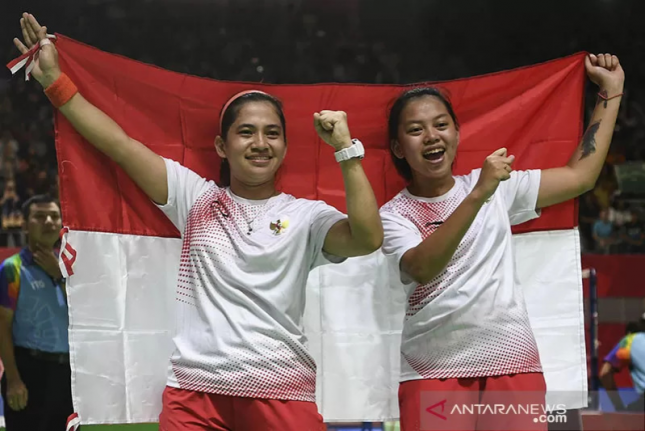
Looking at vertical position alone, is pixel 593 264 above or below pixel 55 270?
above

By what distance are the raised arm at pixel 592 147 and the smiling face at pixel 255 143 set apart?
2.44 ft

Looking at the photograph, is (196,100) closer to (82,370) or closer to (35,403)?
(82,370)

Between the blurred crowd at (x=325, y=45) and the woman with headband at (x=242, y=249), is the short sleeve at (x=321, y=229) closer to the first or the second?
the woman with headband at (x=242, y=249)

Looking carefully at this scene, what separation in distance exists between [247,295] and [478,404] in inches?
23.9

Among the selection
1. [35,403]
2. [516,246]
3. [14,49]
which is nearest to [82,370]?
[35,403]

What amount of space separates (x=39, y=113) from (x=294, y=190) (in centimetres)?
252

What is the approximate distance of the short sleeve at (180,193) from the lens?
1.91 metres

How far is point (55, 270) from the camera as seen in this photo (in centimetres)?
265

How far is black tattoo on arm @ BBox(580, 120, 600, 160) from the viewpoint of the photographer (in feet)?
6.81

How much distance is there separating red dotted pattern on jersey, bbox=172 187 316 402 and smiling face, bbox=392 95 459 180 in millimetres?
422

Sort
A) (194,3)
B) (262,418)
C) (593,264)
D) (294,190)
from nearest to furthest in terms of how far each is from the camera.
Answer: (262,418)
(294,190)
(194,3)
(593,264)

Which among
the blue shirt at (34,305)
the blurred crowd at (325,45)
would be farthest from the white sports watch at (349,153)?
the blue shirt at (34,305)

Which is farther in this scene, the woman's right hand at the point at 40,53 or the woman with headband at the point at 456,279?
the woman's right hand at the point at 40,53

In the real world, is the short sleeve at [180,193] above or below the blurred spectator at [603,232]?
below
